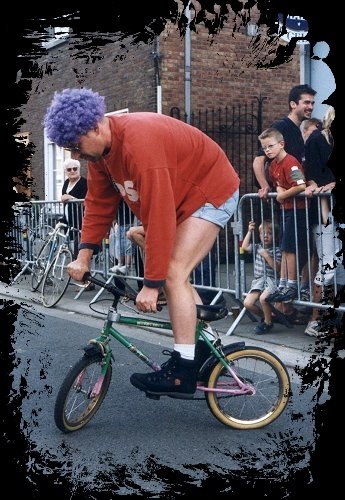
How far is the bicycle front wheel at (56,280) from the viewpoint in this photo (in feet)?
32.9

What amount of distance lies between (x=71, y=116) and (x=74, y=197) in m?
6.91

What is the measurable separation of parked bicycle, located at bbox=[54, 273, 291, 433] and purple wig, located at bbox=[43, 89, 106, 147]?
84 cm

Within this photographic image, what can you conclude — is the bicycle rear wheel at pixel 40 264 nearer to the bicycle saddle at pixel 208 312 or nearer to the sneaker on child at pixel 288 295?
the sneaker on child at pixel 288 295

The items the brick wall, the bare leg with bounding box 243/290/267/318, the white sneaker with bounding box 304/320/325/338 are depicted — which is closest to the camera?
the white sneaker with bounding box 304/320/325/338

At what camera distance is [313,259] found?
7414 millimetres

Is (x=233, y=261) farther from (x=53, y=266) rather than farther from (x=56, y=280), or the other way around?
(x=53, y=266)

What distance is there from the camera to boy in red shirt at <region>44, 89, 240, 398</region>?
14.4 ft

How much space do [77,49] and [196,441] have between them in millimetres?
2437

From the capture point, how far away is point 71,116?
4.34 meters

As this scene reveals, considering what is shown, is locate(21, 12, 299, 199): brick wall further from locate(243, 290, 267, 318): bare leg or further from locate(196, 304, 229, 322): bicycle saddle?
locate(196, 304, 229, 322): bicycle saddle

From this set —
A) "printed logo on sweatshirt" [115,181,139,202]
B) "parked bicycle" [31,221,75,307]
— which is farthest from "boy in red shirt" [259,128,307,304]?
"parked bicycle" [31,221,75,307]

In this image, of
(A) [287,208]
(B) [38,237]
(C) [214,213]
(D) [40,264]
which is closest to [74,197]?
(B) [38,237]

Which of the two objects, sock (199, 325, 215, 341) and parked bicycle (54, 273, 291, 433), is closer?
parked bicycle (54, 273, 291, 433)

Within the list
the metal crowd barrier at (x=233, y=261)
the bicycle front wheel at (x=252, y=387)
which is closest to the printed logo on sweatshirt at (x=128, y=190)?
the bicycle front wheel at (x=252, y=387)
